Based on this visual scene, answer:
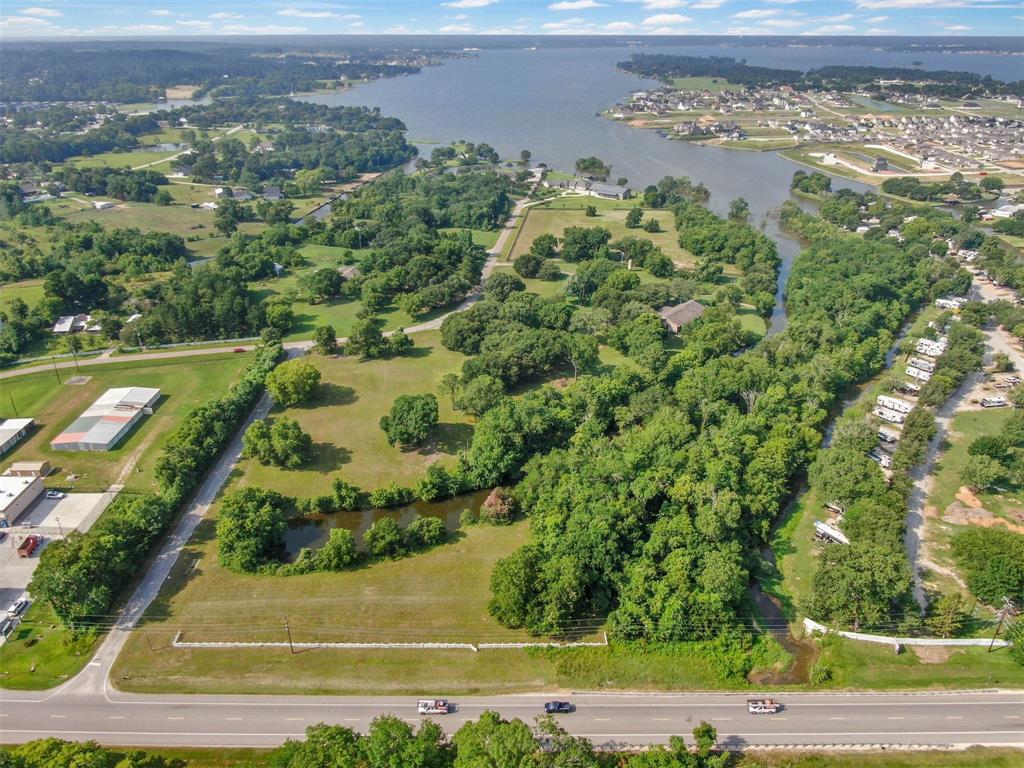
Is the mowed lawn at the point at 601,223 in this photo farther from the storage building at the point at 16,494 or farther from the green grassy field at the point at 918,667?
the storage building at the point at 16,494

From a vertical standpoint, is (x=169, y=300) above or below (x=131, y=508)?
above

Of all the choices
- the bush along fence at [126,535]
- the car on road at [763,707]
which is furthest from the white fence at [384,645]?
the car on road at [763,707]

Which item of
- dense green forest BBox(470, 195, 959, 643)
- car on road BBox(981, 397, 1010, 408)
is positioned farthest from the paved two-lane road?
car on road BBox(981, 397, 1010, 408)

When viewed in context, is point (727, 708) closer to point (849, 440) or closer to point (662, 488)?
point (662, 488)

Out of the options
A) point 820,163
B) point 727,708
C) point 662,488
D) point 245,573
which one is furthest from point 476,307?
point 820,163

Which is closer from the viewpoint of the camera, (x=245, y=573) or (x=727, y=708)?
(x=727, y=708)

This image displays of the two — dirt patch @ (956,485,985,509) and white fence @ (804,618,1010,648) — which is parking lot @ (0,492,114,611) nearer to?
white fence @ (804,618,1010,648)
